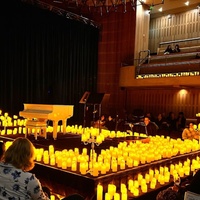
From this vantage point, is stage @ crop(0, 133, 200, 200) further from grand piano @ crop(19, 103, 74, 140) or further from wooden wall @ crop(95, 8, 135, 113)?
wooden wall @ crop(95, 8, 135, 113)

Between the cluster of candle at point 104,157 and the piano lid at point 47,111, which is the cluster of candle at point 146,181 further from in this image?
the piano lid at point 47,111

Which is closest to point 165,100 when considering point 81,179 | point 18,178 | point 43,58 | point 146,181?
point 43,58

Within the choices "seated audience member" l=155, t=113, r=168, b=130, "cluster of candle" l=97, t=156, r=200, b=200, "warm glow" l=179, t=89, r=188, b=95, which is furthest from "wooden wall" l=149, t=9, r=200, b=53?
"cluster of candle" l=97, t=156, r=200, b=200

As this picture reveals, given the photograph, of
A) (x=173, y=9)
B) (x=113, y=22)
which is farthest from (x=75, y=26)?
(x=173, y=9)

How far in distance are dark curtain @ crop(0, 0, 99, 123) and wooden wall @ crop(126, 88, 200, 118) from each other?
223cm

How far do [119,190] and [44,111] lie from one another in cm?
269

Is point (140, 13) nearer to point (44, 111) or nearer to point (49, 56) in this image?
point (49, 56)

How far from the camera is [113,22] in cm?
1530

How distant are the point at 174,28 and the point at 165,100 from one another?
13.1 feet

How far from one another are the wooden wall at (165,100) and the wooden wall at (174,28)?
262 cm

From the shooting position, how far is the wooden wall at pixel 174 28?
1470cm

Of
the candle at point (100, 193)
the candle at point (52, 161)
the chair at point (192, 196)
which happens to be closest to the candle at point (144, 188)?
the candle at point (100, 193)

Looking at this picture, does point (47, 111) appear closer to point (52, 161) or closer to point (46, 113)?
point (46, 113)

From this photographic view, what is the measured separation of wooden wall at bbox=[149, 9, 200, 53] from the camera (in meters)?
14.7
